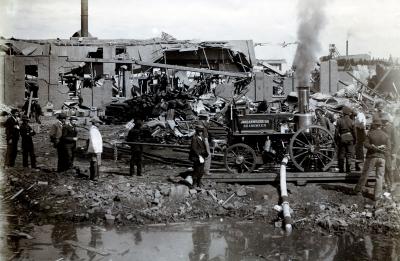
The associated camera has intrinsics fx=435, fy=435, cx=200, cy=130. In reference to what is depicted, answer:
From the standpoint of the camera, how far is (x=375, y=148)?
30.1ft

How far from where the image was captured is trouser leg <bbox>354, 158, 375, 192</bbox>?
9319mm

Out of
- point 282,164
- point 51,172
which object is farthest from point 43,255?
point 282,164

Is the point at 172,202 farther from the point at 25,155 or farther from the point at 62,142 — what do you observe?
the point at 25,155

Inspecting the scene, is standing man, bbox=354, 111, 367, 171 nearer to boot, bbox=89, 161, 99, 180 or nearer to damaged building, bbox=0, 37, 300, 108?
boot, bbox=89, 161, 99, 180

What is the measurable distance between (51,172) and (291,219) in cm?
622

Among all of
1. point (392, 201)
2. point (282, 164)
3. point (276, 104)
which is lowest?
point (392, 201)

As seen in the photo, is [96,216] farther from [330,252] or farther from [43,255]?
[330,252]

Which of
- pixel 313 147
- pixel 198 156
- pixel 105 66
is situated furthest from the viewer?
pixel 105 66

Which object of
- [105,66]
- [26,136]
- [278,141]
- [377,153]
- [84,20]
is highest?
[84,20]

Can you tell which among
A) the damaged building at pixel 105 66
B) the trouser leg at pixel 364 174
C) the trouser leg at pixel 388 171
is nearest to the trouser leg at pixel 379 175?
the trouser leg at pixel 364 174

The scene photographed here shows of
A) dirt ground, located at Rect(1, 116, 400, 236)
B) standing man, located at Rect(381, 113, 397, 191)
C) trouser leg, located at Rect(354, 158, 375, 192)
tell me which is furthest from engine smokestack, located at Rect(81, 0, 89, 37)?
trouser leg, located at Rect(354, 158, 375, 192)

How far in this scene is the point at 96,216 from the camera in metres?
8.62

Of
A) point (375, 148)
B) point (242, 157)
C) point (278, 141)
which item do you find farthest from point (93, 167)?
point (375, 148)

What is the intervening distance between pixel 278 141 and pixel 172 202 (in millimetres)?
3379
